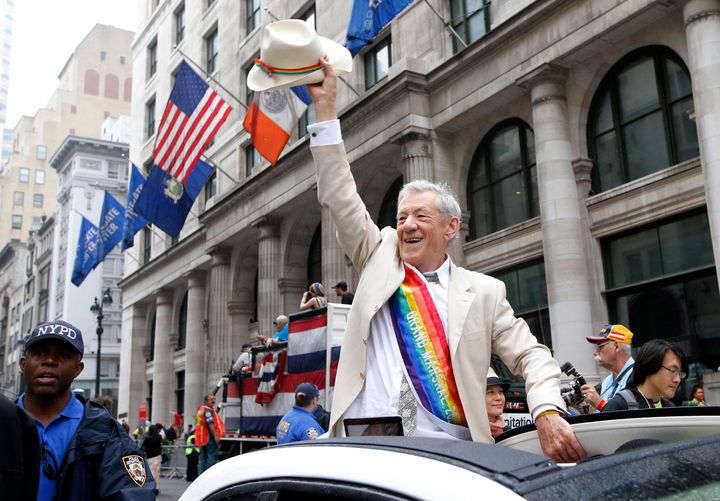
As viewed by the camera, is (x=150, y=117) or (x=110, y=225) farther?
(x=150, y=117)

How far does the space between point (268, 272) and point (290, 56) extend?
24.0 metres

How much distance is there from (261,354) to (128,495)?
9.53 metres

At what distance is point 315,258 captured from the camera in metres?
28.2

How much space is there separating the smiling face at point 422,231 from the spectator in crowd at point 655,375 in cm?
209

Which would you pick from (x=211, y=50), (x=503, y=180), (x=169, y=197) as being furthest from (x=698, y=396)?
(x=211, y=50)

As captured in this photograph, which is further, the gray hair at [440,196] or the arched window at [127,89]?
the arched window at [127,89]

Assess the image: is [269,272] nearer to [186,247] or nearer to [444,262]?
[186,247]

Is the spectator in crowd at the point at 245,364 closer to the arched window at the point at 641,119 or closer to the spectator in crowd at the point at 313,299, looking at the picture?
the spectator in crowd at the point at 313,299

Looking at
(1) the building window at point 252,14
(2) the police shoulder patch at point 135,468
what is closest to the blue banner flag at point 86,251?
(1) the building window at point 252,14

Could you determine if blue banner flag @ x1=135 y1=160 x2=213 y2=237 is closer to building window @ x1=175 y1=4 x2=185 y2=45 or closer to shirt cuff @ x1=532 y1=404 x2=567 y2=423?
building window @ x1=175 y1=4 x2=185 y2=45

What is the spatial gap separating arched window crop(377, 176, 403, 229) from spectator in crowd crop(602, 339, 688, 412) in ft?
62.7

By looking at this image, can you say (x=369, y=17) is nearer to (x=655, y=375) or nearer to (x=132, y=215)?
(x=655, y=375)

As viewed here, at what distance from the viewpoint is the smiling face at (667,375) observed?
192 inches

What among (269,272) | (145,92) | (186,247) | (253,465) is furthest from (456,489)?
(145,92)
